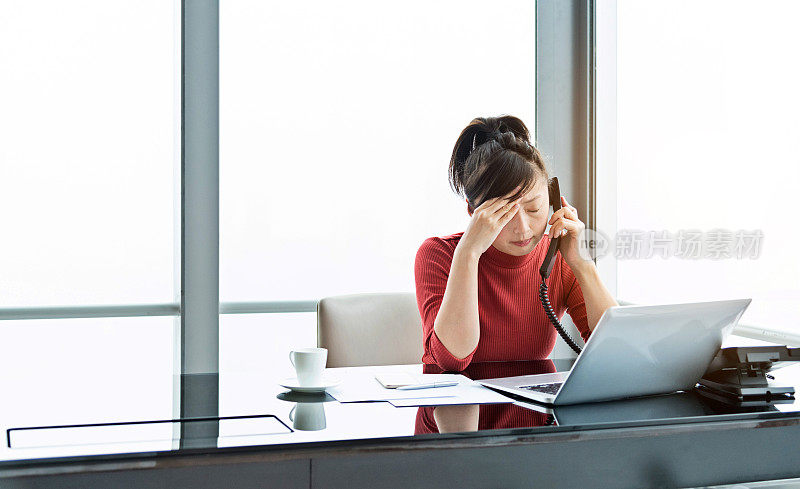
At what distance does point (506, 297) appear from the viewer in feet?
6.68

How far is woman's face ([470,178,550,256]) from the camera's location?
75.8 inches

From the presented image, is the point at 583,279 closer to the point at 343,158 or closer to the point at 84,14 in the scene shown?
the point at 343,158

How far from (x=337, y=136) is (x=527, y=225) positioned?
143 cm

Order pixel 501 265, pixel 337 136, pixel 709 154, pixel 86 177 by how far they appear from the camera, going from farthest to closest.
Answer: pixel 337 136, pixel 86 177, pixel 709 154, pixel 501 265

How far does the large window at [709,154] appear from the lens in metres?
2.30

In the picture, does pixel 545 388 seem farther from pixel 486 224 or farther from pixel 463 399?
pixel 486 224

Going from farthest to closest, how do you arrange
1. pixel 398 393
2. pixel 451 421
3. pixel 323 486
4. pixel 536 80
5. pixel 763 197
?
pixel 536 80 < pixel 763 197 < pixel 398 393 < pixel 451 421 < pixel 323 486

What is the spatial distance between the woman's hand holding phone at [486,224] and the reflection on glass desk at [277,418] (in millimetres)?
614

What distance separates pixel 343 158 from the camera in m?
3.19

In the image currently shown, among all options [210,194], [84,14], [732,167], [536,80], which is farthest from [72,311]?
[732,167]

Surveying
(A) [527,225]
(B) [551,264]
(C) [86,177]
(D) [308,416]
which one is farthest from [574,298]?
(C) [86,177]

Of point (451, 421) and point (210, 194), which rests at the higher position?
point (210, 194)

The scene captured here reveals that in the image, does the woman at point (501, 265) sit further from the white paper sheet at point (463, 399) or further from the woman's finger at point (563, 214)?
the white paper sheet at point (463, 399)

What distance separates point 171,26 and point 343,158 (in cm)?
85
